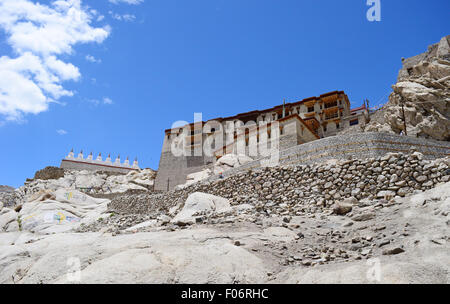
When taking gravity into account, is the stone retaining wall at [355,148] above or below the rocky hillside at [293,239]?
above

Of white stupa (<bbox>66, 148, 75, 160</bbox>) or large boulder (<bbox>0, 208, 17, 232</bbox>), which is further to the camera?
white stupa (<bbox>66, 148, 75, 160</bbox>)

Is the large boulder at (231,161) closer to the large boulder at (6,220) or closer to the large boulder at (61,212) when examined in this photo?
the large boulder at (61,212)

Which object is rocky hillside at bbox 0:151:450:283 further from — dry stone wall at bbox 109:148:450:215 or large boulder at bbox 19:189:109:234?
large boulder at bbox 19:189:109:234

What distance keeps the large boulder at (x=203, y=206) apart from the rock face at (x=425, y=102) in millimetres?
22840

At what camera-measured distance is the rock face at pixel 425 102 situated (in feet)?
84.2

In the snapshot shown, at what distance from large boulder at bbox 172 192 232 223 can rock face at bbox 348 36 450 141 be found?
22840 mm

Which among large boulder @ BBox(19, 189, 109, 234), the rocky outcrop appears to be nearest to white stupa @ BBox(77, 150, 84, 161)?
the rocky outcrop

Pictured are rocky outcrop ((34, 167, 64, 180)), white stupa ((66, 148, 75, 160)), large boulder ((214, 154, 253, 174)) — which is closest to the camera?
large boulder ((214, 154, 253, 174))

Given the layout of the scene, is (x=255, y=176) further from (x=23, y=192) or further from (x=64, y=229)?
(x=23, y=192)

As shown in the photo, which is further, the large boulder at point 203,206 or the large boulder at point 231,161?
the large boulder at point 231,161

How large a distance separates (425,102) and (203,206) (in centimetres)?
2636

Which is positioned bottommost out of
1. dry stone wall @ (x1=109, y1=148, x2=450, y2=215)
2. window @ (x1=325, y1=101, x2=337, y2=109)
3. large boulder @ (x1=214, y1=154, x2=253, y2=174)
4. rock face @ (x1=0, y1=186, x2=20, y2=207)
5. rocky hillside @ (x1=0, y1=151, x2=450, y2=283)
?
rocky hillside @ (x1=0, y1=151, x2=450, y2=283)

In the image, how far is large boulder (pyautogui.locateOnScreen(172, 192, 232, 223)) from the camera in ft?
41.5

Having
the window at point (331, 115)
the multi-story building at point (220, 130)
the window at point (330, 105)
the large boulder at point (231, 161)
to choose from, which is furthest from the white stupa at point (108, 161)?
the window at point (330, 105)
